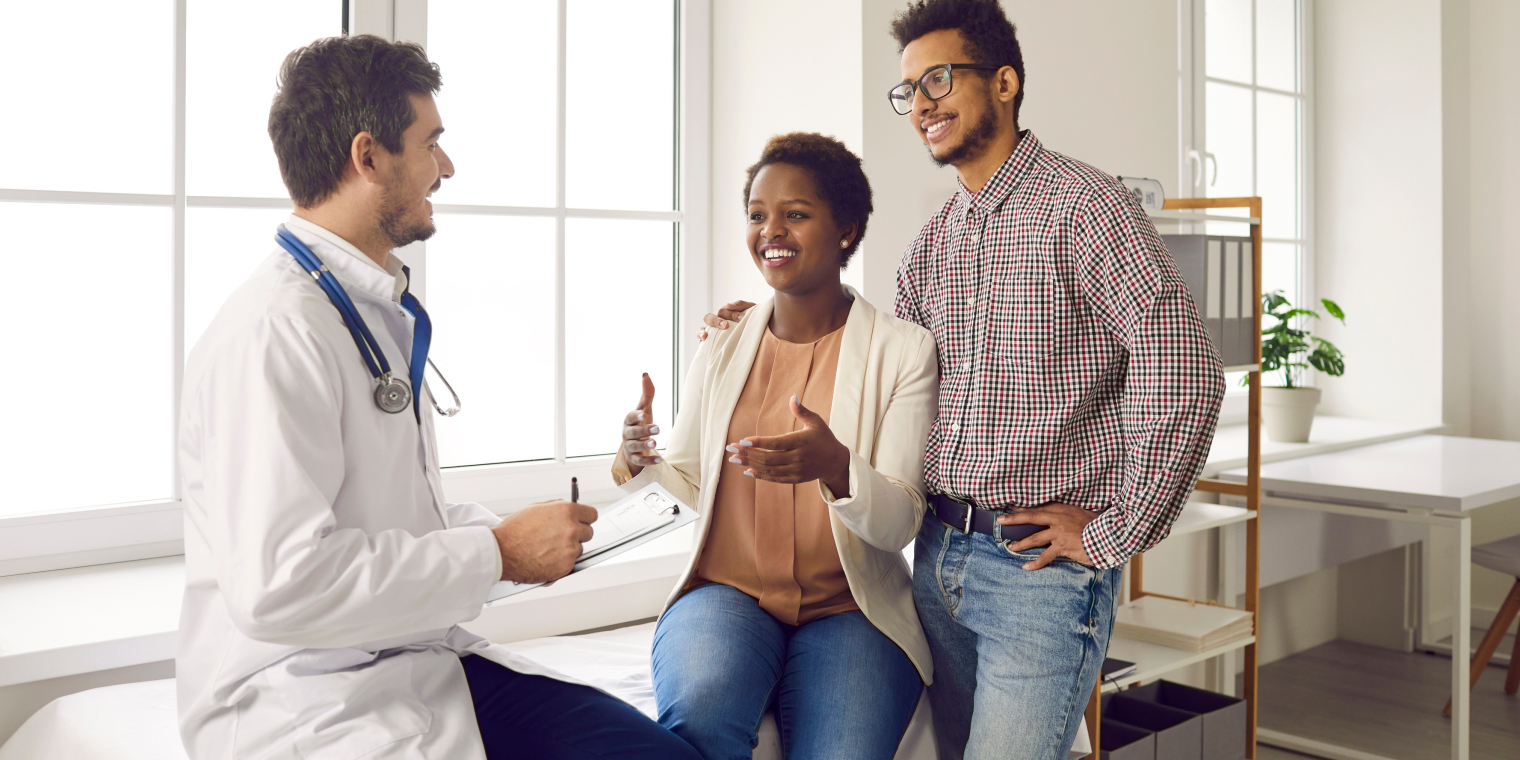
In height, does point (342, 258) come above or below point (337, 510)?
above

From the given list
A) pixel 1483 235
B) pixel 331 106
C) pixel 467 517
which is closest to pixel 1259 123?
pixel 1483 235

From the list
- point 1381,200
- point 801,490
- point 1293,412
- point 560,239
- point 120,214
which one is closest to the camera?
point 801,490

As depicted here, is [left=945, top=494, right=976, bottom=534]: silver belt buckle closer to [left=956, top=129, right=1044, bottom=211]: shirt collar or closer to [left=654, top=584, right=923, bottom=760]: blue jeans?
[left=654, top=584, right=923, bottom=760]: blue jeans

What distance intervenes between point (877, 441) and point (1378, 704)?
2.78 m

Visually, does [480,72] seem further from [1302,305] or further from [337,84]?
[1302,305]

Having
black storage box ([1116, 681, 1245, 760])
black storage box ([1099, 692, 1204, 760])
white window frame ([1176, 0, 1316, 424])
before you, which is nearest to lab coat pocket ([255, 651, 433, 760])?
black storage box ([1099, 692, 1204, 760])

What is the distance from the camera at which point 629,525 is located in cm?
137

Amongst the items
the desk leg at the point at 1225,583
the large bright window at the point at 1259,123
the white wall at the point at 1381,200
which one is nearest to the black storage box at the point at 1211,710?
the desk leg at the point at 1225,583

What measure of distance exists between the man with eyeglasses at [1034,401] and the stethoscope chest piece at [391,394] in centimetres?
78

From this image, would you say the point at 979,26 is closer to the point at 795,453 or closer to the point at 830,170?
the point at 830,170

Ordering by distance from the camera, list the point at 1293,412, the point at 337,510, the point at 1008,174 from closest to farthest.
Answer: the point at 337,510
the point at 1008,174
the point at 1293,412

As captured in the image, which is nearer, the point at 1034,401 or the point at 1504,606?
the point at 1034,401

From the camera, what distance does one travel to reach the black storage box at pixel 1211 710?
249cm

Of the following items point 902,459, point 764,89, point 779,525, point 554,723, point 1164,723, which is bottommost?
point 1164,723
